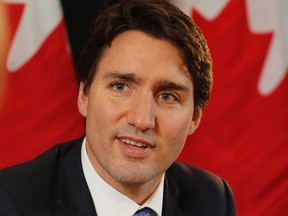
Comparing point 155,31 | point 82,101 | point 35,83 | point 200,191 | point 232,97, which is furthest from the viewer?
point 232,97

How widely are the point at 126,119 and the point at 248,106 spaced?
1033 millimetres

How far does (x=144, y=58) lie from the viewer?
1422 millimetres

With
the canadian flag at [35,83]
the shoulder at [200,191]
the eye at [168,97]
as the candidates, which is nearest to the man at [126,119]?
the eye at [168,97]

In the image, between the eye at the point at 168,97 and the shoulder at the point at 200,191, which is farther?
the shoulder at the point at 200,191

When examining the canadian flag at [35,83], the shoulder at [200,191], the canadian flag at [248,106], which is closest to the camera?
the shoulder at [200,191]

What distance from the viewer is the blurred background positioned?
2.06 metres

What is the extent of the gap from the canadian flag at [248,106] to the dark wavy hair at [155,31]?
700 mm

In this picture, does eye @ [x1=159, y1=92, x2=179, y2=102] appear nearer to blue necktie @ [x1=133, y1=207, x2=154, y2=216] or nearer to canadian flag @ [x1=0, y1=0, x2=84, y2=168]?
blue necktie @ [x1=133, y1=207, x2=154, y2=216]

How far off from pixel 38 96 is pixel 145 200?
66 centimetres

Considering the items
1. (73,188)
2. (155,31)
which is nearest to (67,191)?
(73,188)

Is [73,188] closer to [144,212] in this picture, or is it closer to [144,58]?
[144,212]

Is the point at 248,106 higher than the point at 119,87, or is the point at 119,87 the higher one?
the point at 119,87

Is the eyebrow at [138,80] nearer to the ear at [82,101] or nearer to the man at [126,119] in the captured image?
the man at [126,119]

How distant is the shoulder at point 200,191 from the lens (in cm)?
173
